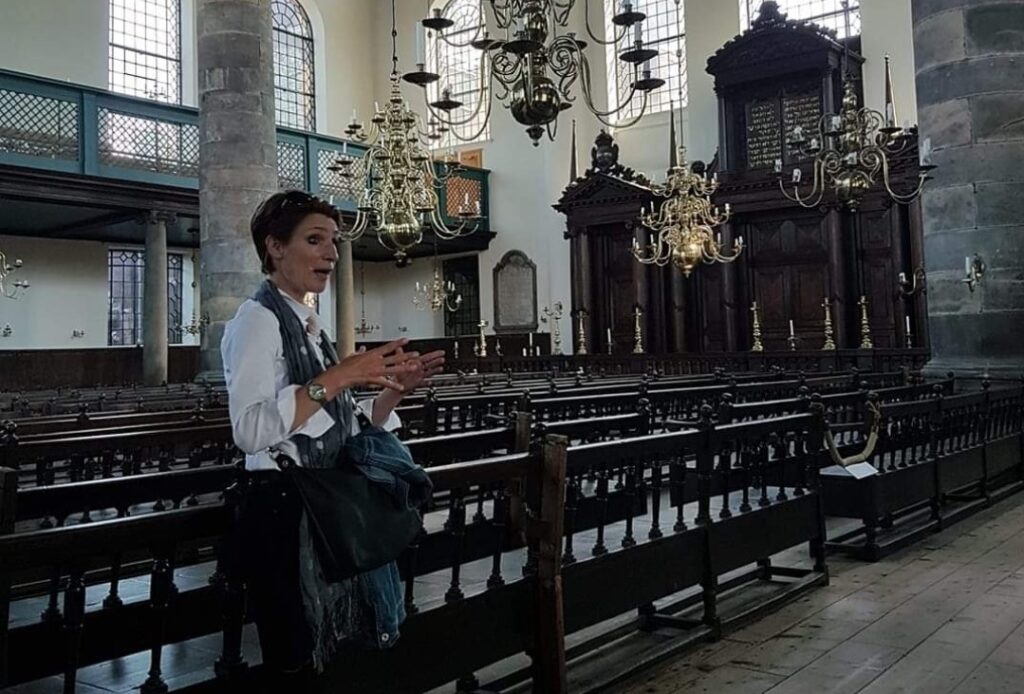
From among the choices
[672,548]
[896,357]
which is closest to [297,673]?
[672,548]

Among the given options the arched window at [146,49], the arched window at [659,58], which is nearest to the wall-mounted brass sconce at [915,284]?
the arched window at [659,58]

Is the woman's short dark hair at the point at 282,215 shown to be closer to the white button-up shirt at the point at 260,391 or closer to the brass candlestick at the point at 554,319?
the white button-up shirt at the point at 260,391

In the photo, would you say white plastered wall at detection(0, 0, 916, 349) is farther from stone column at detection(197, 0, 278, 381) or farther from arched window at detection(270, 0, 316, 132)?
stone column at detection(197, 0, 278, 381)

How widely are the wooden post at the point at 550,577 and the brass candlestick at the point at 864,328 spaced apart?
489 inches

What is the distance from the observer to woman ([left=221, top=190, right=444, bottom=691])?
7.02 ft

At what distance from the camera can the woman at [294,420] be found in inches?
84.2

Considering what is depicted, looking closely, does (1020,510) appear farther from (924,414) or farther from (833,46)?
(833,46)

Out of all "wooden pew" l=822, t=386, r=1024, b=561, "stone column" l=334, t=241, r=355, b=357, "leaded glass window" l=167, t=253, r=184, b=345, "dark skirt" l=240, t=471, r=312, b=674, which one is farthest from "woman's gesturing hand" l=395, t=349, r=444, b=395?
"leaded glass window" l=167, t=253, r=184, b=345

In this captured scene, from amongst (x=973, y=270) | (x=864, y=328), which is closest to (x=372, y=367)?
(x=973, y=270)

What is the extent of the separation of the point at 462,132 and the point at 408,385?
21105 millimetres

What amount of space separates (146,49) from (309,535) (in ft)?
66.6

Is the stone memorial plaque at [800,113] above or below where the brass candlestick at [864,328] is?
above

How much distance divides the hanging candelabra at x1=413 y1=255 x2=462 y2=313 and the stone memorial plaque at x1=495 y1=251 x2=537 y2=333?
1.07 meters

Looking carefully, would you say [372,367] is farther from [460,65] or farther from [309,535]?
[460,65]
